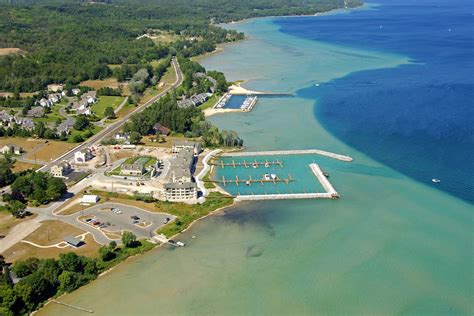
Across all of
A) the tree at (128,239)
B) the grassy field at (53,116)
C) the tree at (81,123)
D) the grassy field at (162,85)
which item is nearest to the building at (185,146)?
the tree at (81,123)

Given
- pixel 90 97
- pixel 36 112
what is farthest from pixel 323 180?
pixel 90 97

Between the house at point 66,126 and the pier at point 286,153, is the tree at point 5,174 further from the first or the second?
the pier at point 286,153

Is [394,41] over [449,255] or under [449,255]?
over

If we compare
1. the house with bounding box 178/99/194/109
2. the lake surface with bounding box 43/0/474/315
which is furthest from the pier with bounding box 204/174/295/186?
the house with bounding box 178/99/194/109

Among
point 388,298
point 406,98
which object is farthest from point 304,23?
point 388,298

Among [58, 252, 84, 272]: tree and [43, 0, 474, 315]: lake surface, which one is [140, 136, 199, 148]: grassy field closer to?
[43, 0, 474, 315]: lake surface

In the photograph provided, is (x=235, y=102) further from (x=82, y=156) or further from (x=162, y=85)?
(x=82, y=156)

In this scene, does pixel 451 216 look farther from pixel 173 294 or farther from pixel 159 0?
pixel 159 0
